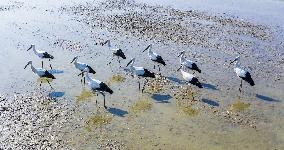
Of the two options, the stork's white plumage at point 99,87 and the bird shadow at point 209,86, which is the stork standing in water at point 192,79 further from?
the stork's white plumage at point 99,87

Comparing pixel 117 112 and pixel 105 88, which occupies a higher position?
pixel 105 88

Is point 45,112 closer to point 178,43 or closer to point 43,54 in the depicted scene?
point 43,54

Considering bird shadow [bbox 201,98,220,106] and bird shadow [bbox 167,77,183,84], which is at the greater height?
bird shadow [bbox 167,77,183,84]

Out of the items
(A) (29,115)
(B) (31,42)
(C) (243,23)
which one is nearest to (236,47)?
(C) (243,23)

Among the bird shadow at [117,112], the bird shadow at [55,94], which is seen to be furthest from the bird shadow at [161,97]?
the bird shadow at [55,94]

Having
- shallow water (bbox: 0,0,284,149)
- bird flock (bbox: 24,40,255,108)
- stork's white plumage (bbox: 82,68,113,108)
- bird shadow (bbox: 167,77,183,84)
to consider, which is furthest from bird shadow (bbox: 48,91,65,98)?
bird shadow (bbox: 167,77,183,84)

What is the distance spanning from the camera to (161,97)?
77.6ft

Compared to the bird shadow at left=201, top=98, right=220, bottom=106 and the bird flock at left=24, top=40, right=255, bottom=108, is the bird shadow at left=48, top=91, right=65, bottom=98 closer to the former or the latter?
the bird flock at left=24, top=40, right=255, bottom=108

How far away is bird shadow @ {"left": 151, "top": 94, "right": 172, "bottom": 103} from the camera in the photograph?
23.3 meters

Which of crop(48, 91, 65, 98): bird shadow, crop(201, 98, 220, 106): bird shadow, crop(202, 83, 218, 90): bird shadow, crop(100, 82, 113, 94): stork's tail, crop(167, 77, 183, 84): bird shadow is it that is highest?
crop(100, 82, 113, 94): stork's tail

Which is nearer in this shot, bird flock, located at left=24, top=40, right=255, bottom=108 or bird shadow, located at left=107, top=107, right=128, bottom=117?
bird shadow, located at left=107, top=107, right=128, bottom=117

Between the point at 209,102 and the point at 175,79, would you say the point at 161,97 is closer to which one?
the point at 209,102

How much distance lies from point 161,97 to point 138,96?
1.22 metres

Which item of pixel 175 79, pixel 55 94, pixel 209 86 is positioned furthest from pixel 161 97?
pixel 55 94
